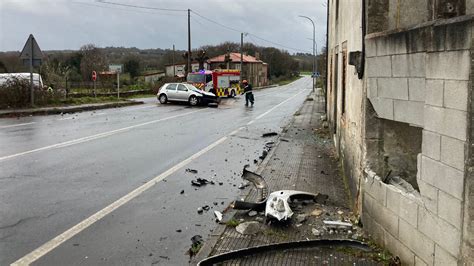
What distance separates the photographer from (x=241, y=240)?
537 centimetres

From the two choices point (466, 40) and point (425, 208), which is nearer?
point (466, 40)

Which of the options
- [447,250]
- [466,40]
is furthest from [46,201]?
[466,40]

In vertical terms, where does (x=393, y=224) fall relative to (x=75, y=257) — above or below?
above

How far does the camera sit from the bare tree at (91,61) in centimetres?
6661

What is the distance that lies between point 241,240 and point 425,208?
213cm

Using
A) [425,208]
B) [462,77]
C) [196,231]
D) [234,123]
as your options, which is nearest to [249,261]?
[196,231]

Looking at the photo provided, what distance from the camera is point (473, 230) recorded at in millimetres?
3322

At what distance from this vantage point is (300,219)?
604 centimetres

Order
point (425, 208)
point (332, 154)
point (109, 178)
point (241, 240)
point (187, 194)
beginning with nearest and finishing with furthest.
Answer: point (425, 208) < point (241, 240) < point (187, 194) < point (109, 178) < point (332, 154)

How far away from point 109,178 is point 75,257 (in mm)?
3683

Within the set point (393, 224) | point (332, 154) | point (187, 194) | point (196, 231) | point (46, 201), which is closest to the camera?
point (393, 224)

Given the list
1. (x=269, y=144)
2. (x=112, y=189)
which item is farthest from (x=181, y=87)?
(x=112, y=189)

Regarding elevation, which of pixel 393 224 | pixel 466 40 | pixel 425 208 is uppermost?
pixel 466 40

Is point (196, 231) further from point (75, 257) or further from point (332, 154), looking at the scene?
point (332, 154)
